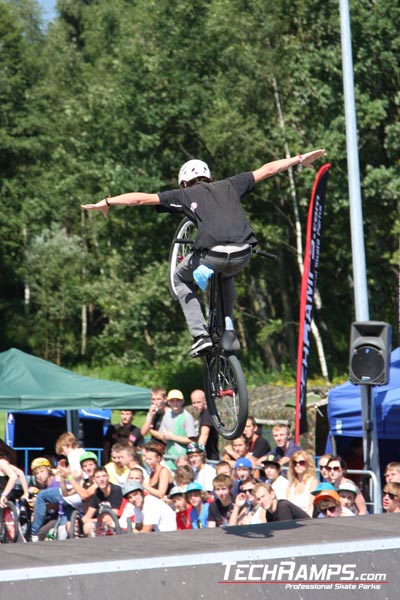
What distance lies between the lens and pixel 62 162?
36.9 m

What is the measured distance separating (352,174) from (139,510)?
6.34 meters

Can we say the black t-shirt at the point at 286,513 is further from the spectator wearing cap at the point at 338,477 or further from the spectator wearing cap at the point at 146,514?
the spectator wearing cap at the point at 146,514

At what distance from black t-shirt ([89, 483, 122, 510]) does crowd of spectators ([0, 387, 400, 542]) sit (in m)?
0.01

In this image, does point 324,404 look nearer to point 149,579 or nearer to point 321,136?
point 149,579

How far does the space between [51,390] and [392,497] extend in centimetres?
628

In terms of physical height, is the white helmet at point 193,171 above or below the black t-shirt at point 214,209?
above

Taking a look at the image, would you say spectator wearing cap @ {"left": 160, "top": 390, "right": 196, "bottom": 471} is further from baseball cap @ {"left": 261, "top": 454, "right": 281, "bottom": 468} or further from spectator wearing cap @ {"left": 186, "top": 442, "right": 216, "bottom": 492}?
baseball cap @ {"left": 261, "top": 454, "right": 281, "bottom": 468}

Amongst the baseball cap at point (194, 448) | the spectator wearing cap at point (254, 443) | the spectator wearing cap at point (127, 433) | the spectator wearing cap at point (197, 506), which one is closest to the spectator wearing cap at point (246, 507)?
the spectator wearing cap at point (197, 506)

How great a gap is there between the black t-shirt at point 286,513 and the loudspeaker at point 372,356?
2.27m

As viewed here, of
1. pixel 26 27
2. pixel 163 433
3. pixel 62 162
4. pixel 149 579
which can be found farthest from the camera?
pixel 26 27

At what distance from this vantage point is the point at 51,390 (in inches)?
595

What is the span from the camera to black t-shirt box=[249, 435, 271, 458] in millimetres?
12266

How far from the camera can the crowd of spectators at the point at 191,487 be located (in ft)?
Answer: 33.3

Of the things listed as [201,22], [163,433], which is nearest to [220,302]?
[163,433]
